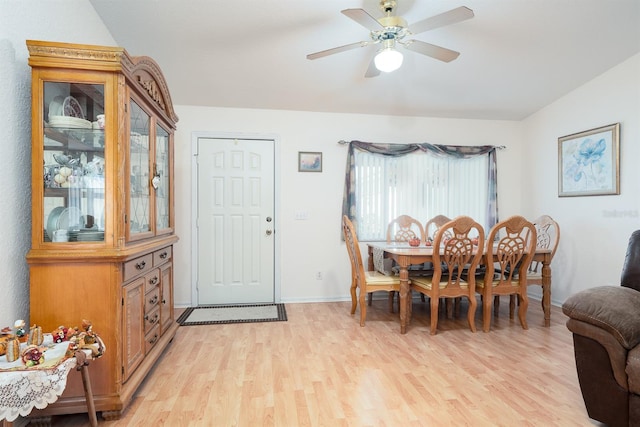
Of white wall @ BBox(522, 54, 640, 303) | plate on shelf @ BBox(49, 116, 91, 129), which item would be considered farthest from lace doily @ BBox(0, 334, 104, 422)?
white wall @ BBox(522, 54, 640, 303)

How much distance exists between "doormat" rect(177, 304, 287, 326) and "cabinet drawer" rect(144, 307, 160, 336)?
3.00 feet

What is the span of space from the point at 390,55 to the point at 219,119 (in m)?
2.37

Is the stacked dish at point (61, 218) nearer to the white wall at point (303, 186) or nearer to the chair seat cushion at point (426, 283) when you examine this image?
the white wall at point (303, 186)

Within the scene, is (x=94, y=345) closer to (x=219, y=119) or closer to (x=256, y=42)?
(x=256, y=42)

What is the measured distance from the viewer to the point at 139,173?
6.81 feet

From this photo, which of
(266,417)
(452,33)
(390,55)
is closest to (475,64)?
(452,33)

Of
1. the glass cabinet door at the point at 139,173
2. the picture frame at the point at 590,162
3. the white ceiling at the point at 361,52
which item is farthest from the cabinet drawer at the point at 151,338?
the picture frame at the point at 590,162

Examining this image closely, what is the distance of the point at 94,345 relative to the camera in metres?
1.49

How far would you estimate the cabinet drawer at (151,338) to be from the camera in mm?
2131

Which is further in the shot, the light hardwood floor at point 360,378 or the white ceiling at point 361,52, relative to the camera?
the white ceiling at point 361,52

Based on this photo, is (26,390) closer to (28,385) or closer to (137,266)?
(28,385)

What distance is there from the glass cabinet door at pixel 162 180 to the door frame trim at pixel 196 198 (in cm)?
103

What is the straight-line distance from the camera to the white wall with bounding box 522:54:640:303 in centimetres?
314

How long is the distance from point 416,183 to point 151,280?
130 inches
